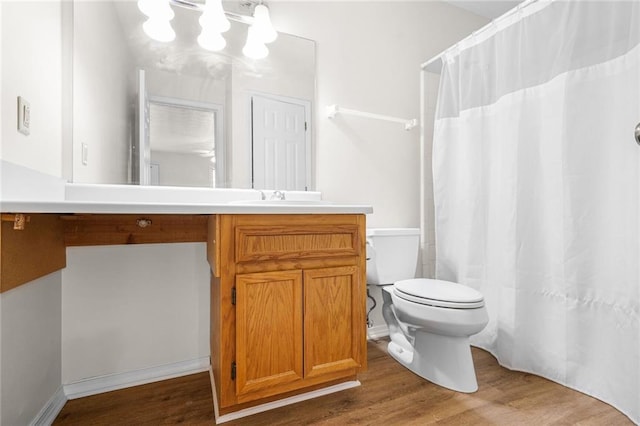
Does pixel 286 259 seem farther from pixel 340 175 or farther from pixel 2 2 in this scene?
pixel 2 2

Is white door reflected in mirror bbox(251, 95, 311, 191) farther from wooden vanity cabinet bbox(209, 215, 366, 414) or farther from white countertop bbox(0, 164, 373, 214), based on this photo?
wooden vanity cabinet bbox(209, 215, 366, 414)

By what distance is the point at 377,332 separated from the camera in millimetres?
2010

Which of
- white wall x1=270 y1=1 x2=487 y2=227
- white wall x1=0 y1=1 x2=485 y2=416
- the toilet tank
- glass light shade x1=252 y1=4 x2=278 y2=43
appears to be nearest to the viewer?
white wall x1=0 y1=1 x2=485 y2=416

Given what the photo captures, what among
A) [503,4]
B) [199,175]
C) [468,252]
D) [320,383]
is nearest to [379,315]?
[468,252]

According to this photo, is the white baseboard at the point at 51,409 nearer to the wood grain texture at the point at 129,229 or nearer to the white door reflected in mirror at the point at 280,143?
the wood grain texture at the point at 129,229

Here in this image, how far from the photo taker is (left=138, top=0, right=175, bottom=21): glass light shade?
1473mm

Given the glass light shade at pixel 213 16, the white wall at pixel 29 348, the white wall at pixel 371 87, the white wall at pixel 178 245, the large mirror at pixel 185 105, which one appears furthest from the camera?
the white wall at pixel 371 87

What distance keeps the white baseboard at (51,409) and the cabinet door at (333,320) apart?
0.96m

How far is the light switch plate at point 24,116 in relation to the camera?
3.20 ft

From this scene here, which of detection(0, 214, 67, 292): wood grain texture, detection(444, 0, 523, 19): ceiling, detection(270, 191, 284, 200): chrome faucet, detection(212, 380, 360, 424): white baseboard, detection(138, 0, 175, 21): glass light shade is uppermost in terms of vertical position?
detection(444, 0, 523, 19): ceiling

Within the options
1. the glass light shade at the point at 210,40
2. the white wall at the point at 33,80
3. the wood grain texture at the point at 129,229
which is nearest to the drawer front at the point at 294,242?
the wood grain texture at the point at 129,229

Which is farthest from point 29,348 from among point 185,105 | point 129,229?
point 185,105

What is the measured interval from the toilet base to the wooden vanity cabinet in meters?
0.38

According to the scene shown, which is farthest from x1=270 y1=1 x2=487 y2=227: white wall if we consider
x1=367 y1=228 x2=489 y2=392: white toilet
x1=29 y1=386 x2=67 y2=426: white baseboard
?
x1=29 y1=386 x2=67 y2=426: white baseboard
